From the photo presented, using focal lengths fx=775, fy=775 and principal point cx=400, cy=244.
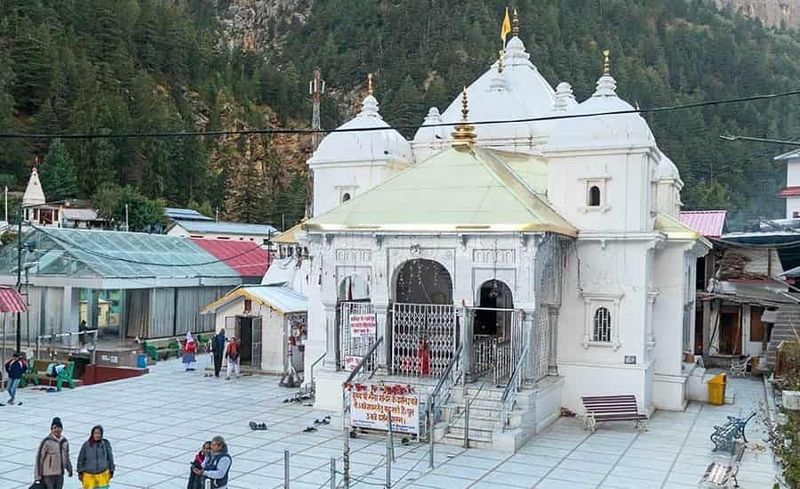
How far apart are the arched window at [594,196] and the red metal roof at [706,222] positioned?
13653 millimetres

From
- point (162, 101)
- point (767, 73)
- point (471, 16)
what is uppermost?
point (471, 16)

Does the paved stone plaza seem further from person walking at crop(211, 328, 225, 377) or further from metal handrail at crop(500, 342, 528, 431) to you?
person walking at crop(211, 328, 225, 377)

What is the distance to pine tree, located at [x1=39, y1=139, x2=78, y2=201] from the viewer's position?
61125 mm

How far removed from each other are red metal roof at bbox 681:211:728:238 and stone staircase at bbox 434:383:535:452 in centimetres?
1750

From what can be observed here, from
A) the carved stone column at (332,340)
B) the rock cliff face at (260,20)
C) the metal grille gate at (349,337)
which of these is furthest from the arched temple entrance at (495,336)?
the rock cliff face at (260,20)

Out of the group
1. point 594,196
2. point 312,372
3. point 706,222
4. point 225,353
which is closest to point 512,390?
point 594,196

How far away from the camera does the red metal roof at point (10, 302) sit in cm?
2058

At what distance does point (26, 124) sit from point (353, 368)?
2494 inches

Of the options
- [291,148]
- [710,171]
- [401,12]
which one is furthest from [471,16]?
[710,171]

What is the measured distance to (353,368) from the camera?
57.7 feet

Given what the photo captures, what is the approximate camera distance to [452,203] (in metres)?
17.1

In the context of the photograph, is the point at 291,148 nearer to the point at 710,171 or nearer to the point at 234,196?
the point at 234,196

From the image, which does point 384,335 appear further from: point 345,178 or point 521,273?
point 345,178

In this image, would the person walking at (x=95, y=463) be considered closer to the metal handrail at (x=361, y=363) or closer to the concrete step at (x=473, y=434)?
the metal handrail at (x=361, y=363)
